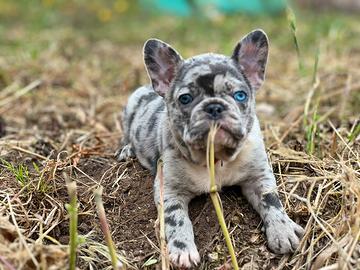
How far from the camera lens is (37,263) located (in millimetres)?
3324

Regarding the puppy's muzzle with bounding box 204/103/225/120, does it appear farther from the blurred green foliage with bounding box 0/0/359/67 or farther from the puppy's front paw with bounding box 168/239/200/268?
the blurred green foliage with bounding box 0/0/359/67

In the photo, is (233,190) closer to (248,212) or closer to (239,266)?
(248,212)

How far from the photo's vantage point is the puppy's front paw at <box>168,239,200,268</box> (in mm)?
3785

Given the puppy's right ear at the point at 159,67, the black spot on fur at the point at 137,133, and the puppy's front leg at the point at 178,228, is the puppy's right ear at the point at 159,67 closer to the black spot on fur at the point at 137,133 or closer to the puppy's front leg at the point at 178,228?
the puppy's front leg at the point at 178,228

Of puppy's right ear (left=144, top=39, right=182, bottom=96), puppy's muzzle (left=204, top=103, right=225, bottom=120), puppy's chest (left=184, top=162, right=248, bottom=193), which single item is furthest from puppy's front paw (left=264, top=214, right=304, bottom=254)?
puppy's right ear (left=144, top=39, right=182, bottom=96)

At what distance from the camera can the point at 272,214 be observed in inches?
161

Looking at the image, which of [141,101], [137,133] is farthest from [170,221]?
[141,101]

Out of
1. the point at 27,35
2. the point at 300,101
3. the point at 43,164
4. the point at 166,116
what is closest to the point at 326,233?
the point at 166,116

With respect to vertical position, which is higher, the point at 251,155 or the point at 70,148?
the point at 251,155

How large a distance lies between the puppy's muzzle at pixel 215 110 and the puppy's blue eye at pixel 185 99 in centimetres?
27

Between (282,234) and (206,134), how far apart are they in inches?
32.1

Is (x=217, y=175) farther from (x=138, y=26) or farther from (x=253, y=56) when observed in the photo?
(x=138, y=26)

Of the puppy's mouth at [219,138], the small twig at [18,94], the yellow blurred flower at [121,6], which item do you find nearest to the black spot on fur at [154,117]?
the puppy's mouth at [219,138]

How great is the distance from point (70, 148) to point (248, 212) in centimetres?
220
